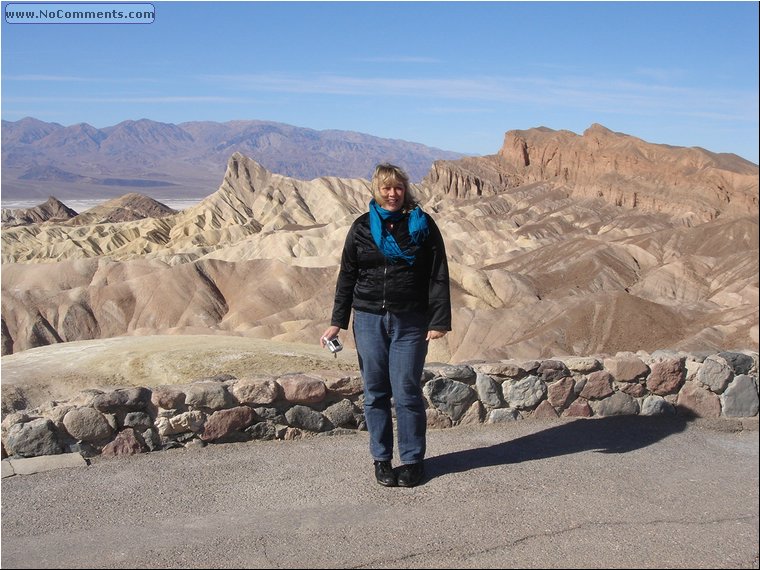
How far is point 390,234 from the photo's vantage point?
561cm

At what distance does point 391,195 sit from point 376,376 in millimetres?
1324

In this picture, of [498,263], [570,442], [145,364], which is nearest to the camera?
[570,442]

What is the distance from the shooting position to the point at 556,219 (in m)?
70.6

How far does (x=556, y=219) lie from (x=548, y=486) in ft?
219

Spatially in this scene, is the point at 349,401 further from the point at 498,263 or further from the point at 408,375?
the point at 498,263

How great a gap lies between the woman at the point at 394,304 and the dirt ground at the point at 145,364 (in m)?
7.74

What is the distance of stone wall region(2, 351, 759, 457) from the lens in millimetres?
6555

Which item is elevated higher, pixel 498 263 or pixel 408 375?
pixel 408 375

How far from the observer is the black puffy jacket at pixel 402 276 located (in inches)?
222

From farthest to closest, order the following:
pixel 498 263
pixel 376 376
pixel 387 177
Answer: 1. pixel 498 263
2. pixel 376 376
3. pixel 387 177

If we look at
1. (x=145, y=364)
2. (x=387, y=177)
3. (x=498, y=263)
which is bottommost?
(x=498, y=263)

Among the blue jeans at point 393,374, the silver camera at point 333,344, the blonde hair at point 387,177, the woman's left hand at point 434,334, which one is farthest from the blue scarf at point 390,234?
the silver camera at point 333,344

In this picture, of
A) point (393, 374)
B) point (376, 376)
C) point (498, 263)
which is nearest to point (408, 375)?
point (393, 374)

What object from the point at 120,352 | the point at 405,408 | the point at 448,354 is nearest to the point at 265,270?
the point at 448,354
